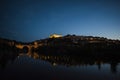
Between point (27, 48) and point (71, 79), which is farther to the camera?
point (27, 48)

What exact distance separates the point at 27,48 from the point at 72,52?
124507 millimetres

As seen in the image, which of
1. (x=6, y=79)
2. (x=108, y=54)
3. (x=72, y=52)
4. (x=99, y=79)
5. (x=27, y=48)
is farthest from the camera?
(x=27, y=48)

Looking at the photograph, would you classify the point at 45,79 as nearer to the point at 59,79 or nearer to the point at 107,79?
the point at 59,79

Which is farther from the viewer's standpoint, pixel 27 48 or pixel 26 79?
pixel 27 48

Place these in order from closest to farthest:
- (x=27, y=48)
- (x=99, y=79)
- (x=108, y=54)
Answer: (x=99, y=79)
(x=108, y=54)
(x=27, y=48)

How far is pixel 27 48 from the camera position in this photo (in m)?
199

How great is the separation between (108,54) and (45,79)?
46.0m

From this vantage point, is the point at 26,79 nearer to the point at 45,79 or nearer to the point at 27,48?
the point at 45,79

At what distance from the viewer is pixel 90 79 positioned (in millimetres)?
20906

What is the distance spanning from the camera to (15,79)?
65.7ft

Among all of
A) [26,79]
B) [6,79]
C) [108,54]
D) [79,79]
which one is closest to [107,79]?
[79,79]

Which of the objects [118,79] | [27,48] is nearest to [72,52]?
[118,79]

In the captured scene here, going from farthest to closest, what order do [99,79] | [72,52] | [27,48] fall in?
[27,48] < [72,52] < [99,79]

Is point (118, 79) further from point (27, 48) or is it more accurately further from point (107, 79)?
point (27, 48)
